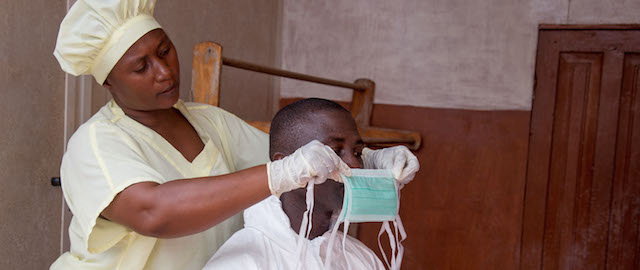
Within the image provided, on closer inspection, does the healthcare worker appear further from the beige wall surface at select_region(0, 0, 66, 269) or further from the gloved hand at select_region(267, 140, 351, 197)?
the beige wall surface at select_region(0, 0, 66, 269)

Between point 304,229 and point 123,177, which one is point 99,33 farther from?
point 304,229

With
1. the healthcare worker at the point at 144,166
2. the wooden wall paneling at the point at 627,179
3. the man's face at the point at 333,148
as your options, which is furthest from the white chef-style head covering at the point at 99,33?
the wooden wall paneling at the point at 627,179

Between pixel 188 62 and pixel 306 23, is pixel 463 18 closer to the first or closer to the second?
pixel 306 23

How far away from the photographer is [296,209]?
1609 millimetres

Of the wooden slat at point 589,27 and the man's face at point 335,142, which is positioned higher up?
the wooden slat at point 589,27

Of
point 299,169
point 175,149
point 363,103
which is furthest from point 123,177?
point 363,103

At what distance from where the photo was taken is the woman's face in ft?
4.60

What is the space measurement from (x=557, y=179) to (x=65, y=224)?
2653 millimetres

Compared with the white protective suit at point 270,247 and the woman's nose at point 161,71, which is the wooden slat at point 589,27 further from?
the woman's nose at point 161,71

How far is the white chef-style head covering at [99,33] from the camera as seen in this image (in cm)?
138

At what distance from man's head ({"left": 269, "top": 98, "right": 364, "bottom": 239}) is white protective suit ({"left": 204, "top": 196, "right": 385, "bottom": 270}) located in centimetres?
4

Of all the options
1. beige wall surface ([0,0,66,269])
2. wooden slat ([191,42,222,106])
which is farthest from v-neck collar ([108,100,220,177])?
beige wall surface ([0,0,66,269])

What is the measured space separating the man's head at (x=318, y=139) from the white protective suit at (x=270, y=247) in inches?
1.6

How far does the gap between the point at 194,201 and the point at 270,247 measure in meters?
0.43
